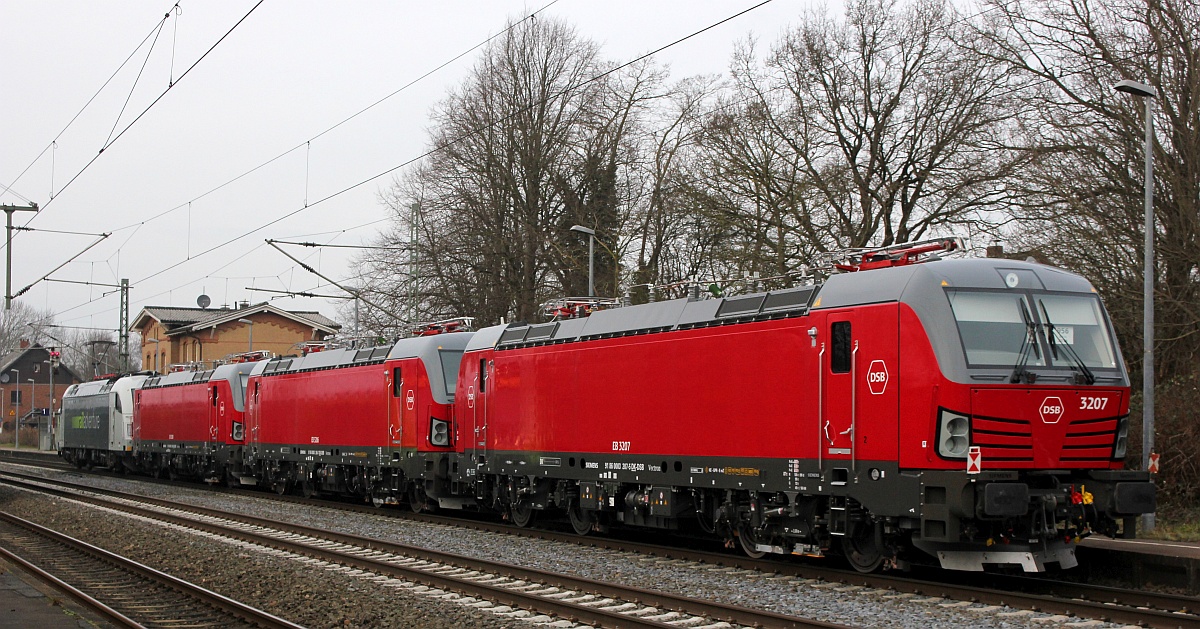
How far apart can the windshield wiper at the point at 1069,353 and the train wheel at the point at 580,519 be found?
833cm

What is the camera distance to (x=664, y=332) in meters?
16.2

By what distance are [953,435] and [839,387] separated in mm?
1576

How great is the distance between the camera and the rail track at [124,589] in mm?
11656

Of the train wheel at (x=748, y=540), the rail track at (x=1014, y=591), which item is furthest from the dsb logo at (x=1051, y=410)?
the train wheel at (x=748, y=540)

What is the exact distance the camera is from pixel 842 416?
1277cm

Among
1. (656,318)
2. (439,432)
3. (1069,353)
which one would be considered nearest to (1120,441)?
(1069,353)

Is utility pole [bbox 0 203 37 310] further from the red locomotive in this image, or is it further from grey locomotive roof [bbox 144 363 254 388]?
the red locomotive

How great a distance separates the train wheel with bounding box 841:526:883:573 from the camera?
13.0 meters

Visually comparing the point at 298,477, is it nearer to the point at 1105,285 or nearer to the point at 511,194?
the point at 511,194

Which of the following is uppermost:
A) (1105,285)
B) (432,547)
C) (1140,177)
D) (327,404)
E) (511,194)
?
(511,194)

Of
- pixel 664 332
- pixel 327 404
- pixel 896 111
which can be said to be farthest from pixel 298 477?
pixel 896 111

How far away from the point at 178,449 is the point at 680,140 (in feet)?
64.1

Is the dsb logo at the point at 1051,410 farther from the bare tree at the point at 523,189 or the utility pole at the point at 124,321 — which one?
the utility pole at the point at 124,321

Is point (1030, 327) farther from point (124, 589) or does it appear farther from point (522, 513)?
point (124, 589)
